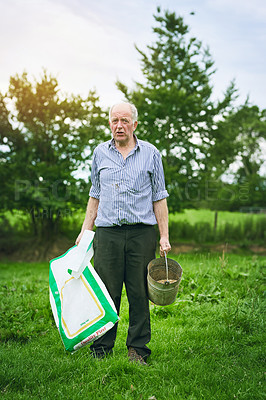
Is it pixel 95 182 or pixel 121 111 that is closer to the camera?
pixel 121 111

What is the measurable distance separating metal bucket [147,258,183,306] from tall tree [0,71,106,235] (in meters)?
8.72

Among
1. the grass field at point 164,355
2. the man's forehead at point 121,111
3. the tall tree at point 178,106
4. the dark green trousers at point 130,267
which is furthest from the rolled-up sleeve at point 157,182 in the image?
the tall tree at point 178,106

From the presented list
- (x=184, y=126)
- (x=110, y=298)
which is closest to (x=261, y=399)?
(x=110, y=298)

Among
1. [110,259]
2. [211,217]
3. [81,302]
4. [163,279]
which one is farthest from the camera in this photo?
[211,217]

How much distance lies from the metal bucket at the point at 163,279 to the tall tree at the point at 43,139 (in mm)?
8724

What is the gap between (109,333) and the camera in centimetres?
301

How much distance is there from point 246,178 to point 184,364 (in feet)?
44.3

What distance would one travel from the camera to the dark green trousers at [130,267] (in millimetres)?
2907

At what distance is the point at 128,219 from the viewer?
2857mm

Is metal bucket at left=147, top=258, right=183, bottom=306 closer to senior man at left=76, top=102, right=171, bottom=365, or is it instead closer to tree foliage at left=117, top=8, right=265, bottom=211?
senior man at left=76, top=102, right=171, bottom=365

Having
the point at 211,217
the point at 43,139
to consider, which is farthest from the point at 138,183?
the point at 211,217

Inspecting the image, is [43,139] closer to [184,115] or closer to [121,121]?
[184,115]

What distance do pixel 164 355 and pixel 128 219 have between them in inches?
47.2

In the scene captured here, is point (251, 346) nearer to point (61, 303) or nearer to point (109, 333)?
point (109, 333)
